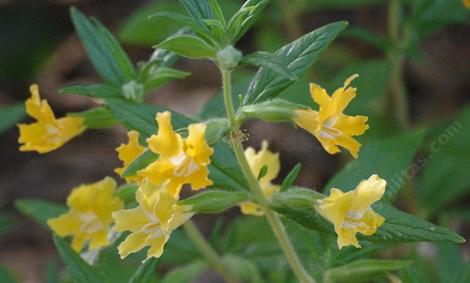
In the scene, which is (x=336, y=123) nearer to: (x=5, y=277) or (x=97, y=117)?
(x=97, y=117)

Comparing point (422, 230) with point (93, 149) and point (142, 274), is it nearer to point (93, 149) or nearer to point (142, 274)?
point (142, 274)

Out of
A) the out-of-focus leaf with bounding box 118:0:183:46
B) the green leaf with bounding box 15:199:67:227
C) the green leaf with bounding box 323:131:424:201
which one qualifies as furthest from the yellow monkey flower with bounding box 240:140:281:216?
the out-of-focus leaf with bounding box 118:0:183:46

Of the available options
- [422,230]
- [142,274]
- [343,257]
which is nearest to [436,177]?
[343,257]

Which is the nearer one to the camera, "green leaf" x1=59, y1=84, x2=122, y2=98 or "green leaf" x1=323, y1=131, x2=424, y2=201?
"green leaf" x1=59, y1=84, x2=122, y2=98

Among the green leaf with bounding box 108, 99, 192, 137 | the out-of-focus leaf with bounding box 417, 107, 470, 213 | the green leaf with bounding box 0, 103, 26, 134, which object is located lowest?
the out-of-focus leaf with bounding box 417, 107, 470, 213

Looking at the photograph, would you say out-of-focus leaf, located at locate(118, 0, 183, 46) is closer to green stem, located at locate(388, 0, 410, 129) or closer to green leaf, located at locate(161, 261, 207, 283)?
green stem, located at locate(388, 0, 410, 129)

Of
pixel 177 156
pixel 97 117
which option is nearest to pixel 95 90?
pixel 97 117
